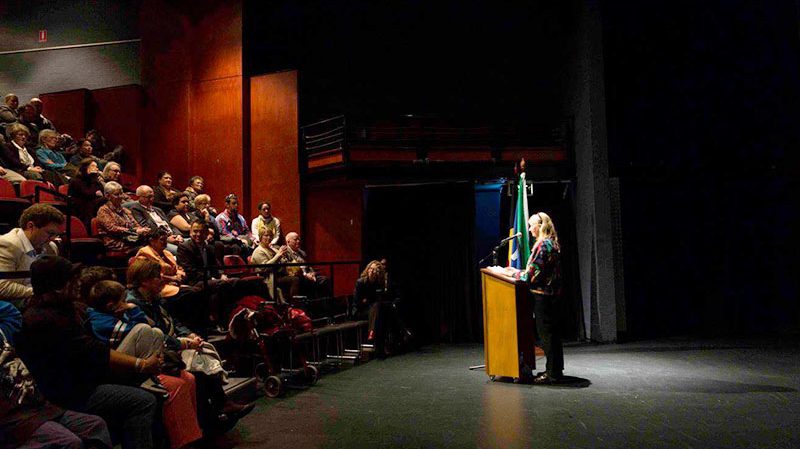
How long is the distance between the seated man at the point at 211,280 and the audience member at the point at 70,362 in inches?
90.8

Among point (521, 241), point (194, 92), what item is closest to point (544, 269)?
point (521, 241)

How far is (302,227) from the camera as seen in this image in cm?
841

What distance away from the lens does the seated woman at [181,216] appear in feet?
20.5

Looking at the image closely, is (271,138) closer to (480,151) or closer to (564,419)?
(480,151)

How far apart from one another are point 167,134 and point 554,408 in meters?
7.47

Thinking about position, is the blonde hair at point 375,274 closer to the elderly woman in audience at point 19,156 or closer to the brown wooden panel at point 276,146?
the brown wooden panel at point 276,146

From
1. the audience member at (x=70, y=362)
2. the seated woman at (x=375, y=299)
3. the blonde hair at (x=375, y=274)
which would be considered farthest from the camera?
the blonde hair at (x=375, y=274)

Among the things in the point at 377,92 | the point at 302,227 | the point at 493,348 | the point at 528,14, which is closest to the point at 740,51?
the point at 528,14

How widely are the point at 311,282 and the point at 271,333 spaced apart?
1950 millimetres

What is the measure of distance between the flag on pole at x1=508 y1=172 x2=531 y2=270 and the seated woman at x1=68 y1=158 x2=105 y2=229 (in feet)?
12.8

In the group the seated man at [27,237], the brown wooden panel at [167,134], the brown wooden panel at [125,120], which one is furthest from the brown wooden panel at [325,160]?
the seated man at [27,237]

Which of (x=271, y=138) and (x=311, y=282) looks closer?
(x=311, y=282)

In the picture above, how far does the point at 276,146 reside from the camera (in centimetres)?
855

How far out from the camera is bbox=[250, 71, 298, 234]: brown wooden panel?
8.40 metres
